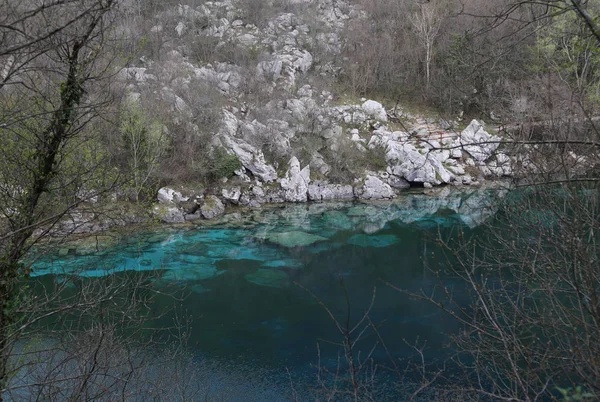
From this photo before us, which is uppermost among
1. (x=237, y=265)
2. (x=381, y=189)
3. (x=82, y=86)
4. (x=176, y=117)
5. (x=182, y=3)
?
(x=182, y=3)

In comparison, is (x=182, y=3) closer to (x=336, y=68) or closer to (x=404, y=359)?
(x=336, y=68)

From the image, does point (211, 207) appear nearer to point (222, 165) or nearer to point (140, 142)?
point (222, 165)

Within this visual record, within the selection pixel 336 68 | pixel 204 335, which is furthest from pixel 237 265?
pixel 336 68

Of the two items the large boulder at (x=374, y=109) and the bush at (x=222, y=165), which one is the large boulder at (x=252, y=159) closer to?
the bush at (x=222, y=165)

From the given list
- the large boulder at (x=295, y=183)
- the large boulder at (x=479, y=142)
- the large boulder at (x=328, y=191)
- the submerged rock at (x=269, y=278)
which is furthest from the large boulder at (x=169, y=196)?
the large boulder at (x=479, y=142)

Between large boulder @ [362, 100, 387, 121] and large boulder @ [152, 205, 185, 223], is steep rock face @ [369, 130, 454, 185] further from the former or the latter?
large boulder @ [152, 205, 185, 223]

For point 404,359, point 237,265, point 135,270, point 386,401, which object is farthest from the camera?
point 237,265
